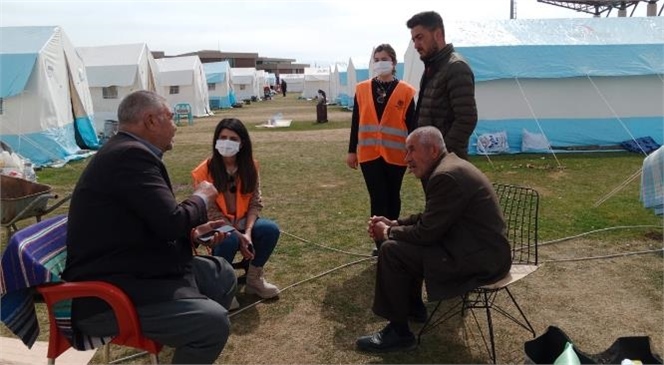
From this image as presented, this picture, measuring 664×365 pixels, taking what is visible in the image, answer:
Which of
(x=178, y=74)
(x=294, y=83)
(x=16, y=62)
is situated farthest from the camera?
(x=294, y=83)

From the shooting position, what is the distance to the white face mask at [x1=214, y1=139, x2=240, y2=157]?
380cm

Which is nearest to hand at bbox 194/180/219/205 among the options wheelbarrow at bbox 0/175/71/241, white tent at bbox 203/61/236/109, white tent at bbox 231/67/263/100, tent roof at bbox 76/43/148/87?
wheelbarrow at bbox 0/175/71/241

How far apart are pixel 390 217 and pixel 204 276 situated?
2.08 m

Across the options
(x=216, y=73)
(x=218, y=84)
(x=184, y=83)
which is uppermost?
(x=216, y=73)

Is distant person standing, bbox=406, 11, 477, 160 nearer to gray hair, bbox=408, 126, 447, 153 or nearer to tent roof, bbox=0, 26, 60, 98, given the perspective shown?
gray hair, bbox=408, 126, 447, 153

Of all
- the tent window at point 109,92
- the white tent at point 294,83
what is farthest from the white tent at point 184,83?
the white tent at point 294,83

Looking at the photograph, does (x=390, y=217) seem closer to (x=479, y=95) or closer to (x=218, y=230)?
(x=218, y=230)

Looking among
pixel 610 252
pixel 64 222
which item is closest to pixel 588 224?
pixel 610 252

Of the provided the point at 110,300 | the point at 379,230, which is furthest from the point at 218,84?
the point at 110,300

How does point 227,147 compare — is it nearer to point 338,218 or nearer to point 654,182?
point 338,218

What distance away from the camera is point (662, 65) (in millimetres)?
11258

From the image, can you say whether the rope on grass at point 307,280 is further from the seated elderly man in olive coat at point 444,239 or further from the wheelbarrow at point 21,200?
the wheelbarrow at point 21,200

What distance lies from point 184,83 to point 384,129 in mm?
23503

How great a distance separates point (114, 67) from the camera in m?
18.7
